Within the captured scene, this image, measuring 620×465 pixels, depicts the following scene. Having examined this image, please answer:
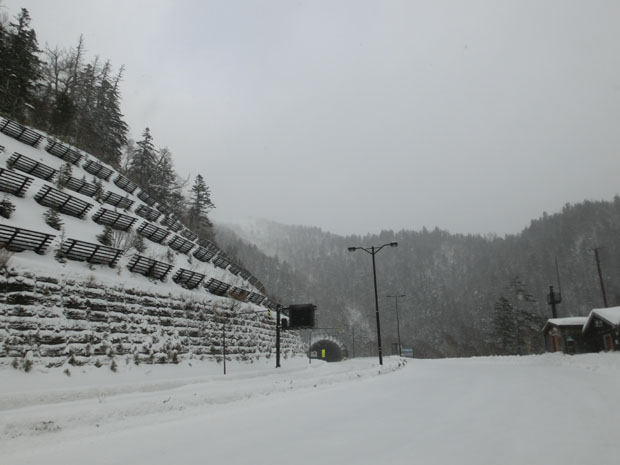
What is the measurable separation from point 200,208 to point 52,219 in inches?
1540

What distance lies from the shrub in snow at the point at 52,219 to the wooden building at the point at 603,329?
136ft

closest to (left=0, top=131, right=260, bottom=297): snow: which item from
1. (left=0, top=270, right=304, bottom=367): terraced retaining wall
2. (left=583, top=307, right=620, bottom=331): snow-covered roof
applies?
(left=0, top=270, right=304, bottom=367): terraced retaining wall

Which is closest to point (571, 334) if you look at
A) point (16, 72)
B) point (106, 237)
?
point (106, 237)

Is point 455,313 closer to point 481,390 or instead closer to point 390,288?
point 390,288

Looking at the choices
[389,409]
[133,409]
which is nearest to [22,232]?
[133,409]

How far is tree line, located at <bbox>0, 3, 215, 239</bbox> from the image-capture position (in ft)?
120

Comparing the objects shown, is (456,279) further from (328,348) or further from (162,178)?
(162,178)

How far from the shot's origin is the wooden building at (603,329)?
103ft

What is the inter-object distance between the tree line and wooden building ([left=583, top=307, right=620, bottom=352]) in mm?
49294

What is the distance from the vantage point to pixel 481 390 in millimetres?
12164

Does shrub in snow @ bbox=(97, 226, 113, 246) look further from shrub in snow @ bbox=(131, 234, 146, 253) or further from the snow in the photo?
shrub in snow @ bbox=(131, 234, 146, 253)

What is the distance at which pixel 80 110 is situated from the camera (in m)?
47.5

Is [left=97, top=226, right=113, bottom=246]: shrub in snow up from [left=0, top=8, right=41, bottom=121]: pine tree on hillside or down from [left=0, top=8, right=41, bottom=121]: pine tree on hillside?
down

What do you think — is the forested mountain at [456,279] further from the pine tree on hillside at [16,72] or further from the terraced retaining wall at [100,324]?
the terraced retaining wall at [100,324]
